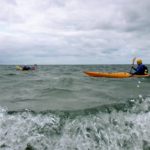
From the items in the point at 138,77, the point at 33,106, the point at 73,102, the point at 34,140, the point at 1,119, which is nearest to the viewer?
the point at 34,140

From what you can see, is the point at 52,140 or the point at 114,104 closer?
the point at 52,140

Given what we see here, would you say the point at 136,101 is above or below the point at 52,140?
above

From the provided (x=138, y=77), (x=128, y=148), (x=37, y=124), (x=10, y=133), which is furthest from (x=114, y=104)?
(x=138, y=77)

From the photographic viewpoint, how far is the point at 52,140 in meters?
5.20

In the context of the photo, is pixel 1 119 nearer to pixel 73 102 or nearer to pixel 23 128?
pixel 23 128

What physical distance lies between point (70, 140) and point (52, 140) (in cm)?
41

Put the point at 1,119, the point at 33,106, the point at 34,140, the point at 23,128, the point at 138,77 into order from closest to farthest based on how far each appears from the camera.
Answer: the point at 34,140
the point at 23,128
the point at 1,119
the point at 33,106
the point at 138,77

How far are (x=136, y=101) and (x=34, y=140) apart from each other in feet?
13.7

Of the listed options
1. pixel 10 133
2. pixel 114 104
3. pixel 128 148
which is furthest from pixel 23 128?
pixel 114 104

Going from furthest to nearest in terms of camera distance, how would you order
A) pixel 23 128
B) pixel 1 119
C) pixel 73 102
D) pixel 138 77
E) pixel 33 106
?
pixel 138 77
pixel 73 102
pixel 33 106
pixel 1 119
pixel 23 128

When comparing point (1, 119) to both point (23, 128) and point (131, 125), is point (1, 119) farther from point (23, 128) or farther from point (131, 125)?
point (131, 125)

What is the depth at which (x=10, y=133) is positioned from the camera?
5305mm

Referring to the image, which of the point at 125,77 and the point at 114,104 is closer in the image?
the point at 114,104

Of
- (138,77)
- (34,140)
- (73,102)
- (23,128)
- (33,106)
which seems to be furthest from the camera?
(138,77)
